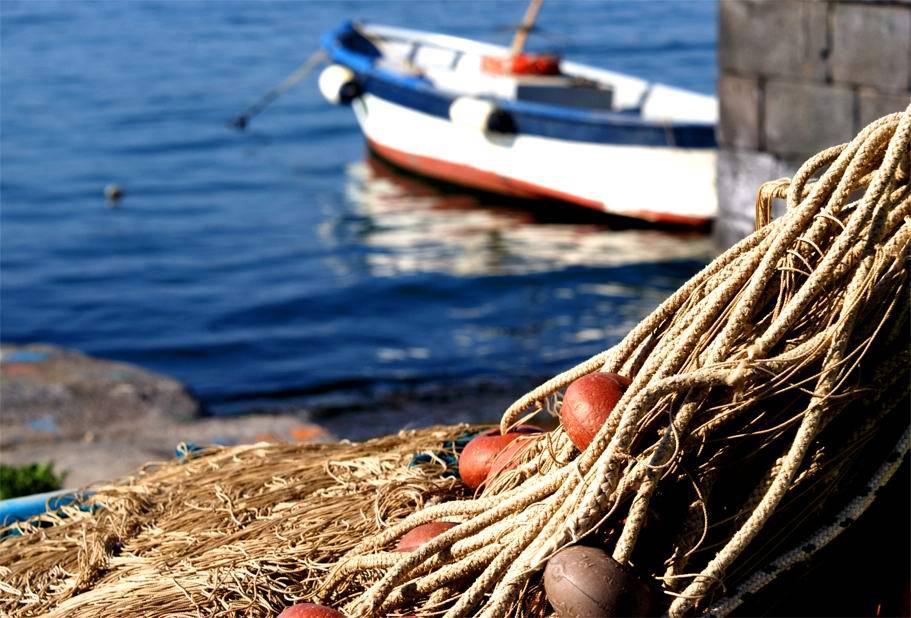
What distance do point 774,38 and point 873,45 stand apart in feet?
3.22

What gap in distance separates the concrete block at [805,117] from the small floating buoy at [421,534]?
19.6ft

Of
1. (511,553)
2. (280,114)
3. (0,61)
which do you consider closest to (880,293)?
(511,553)

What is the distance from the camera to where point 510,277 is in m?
11.7

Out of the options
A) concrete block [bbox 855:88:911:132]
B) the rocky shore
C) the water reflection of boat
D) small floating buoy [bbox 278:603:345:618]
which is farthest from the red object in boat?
small floating buoy [bbox 278:603:345:618]

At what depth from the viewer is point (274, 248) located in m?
13.0

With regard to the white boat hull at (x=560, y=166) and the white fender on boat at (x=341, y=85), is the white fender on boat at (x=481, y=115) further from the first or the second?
the white fender on boat at (x=341, y=85)

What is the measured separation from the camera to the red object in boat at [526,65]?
591 inches

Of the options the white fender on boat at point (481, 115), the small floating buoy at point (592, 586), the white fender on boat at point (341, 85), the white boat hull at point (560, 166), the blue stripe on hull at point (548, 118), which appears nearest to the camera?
the small floating buoy at point (592, 586)

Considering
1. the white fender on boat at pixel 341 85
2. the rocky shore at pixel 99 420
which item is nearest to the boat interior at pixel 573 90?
the white fender on boat at pixel 341 85

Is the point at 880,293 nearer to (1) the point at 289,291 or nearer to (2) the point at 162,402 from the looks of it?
(2) the point at 162,402

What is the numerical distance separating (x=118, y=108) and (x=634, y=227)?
32.7ft

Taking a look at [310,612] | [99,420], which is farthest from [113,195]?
[310,612]

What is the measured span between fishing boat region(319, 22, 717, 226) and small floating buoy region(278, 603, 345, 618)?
10.5 m

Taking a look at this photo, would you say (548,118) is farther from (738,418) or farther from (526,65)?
(738,418)
